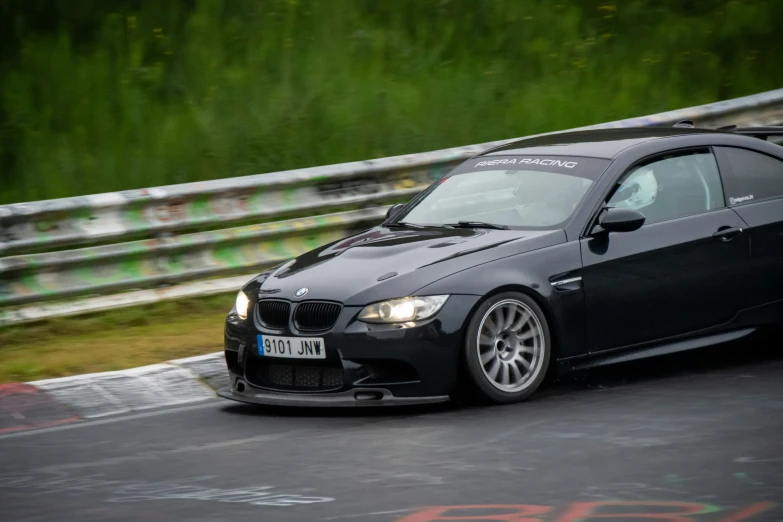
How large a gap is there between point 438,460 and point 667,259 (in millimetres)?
2446

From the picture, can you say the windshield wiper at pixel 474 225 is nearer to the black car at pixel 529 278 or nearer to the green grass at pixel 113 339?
the black car at pixel 529 278

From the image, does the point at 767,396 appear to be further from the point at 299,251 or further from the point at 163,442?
the point at 299,251

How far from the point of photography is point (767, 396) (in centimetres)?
737

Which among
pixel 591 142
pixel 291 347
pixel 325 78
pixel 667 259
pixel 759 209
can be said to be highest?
pixel 325 78

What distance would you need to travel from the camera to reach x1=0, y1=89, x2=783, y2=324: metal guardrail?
390 inches

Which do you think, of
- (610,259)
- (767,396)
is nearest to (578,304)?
(610,259)

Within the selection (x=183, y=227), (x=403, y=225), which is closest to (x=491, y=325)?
(x=403, y=225)

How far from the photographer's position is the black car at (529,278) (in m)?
7.15

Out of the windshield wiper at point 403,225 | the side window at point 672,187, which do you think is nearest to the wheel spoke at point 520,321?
the side window at point 672,187

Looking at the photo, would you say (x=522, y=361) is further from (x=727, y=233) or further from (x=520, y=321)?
(x=727, y=233)

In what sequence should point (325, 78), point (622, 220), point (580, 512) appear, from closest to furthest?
point (580, 512), point (622, 220), point (325, 78)

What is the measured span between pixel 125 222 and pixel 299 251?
1.54 metres

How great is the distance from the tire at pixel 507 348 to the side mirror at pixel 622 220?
675 mm

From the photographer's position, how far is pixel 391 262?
24.4ft
